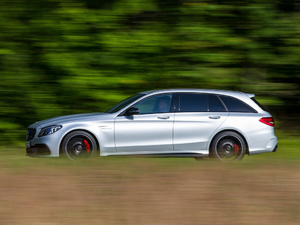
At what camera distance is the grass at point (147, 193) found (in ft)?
14.0

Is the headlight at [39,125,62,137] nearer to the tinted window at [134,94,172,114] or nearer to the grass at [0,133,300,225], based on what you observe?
the grass at [0,133,300,225]

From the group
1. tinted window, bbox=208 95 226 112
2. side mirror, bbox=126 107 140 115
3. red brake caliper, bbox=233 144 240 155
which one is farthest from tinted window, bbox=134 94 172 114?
red brake caliper, bbox=233 144 240 155

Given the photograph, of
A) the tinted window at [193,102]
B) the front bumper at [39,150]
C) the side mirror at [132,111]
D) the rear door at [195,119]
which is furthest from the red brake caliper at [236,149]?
the front bumper at [39,150]

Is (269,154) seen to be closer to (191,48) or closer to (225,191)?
(191,48)

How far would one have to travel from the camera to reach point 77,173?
593cm

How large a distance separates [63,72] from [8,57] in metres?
1.39

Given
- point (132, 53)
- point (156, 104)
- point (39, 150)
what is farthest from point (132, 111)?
point (132, 53)

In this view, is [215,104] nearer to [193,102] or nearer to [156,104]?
[193,102]

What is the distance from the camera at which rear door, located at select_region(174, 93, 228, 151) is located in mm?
7637

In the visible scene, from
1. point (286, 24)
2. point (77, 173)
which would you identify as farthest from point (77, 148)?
point (286, 24)

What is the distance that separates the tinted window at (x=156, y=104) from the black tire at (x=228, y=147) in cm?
110

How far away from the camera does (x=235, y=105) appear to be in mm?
7969

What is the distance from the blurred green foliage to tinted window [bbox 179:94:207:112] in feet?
7.40

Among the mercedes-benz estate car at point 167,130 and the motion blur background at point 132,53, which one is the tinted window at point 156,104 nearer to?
the mercedes-benz estate car at point 167,130
